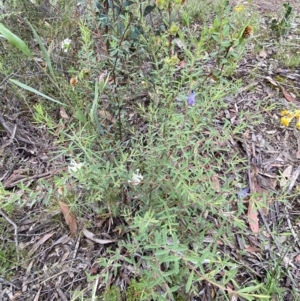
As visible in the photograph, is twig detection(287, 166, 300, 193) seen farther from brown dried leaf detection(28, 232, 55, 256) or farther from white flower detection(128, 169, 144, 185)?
brown dried leaf detection(28, 232, 55, 256)

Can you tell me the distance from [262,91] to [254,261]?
1156 millimetres

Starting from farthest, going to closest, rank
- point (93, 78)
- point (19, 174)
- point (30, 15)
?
point (30, 15), point (19, 174), point (93, 78)

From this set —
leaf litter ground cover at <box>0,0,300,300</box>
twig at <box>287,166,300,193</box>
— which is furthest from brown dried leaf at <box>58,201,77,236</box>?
twig at <box>287,166,300,193</box>

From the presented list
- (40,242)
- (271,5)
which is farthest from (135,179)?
(271,5)

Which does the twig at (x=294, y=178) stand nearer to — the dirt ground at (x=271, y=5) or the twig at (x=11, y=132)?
the twig at (x=11, y=132)

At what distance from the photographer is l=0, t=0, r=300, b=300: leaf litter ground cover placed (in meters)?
1.33

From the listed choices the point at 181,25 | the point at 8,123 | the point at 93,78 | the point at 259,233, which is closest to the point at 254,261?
the point at 259,233

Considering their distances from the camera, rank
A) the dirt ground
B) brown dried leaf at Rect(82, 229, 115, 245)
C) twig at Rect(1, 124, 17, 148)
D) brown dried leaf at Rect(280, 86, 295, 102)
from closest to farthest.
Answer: brown dried leaf at Rect(82, 229, 115, 245), twig at Rect(1, 124, 17, 148), brown dried leaf at Rect(280, 86, 295, 102), the dirt ground

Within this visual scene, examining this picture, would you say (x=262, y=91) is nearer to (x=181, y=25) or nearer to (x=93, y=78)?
(x=181, y=25)

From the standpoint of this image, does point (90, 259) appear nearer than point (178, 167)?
No

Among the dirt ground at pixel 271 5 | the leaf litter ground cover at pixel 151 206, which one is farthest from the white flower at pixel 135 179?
the dirt ground at pixel 271 5

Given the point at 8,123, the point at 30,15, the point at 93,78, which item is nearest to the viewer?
the point at 93,78

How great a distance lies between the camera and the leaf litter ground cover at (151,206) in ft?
4.35

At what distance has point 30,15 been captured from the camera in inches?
98.8
